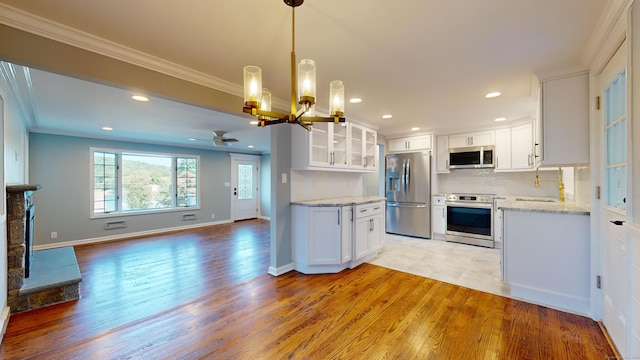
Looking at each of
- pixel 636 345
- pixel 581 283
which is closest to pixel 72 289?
pixel 636 345

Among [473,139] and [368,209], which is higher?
[473,139]

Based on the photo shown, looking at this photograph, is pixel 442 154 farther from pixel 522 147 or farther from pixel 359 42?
pixel 359 42

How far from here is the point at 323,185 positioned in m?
4.11

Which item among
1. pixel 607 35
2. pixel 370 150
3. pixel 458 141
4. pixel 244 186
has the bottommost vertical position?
pixel 244 186

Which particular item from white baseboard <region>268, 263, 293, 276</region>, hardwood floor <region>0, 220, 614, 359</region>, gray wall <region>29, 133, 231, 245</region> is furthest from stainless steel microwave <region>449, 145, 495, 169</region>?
gray wall <region>29, 133, 231, 245</region>

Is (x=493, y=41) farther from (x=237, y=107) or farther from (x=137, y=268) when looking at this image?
(x=137, y=268)

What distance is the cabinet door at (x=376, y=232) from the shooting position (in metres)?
3.92

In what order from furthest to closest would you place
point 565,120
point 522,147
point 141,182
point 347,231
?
point 141,182 → point 522,147 → point 347,231 → point 565,120

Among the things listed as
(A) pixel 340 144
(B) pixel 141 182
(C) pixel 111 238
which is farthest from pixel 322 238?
(B) pixel 141 182

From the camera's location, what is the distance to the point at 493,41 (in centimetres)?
198

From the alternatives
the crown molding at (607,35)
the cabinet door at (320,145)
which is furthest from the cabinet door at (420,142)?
the crown molding at (607,35)

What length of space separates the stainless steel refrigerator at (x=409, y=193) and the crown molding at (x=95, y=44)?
401 cm

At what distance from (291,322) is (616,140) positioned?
286 cm

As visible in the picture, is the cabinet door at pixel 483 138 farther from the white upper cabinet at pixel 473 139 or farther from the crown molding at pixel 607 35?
the crown molding at pixel 607 35
